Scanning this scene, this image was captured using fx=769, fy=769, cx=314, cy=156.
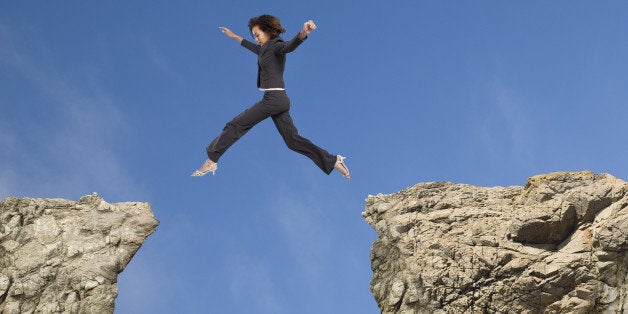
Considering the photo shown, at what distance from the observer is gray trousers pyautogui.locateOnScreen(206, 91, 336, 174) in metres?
15.8

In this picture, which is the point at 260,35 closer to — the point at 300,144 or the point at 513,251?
the point at 300,144

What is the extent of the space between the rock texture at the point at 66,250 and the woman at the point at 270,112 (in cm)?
367

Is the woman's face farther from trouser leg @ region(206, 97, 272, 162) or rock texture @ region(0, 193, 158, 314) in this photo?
rock texture @ region(0, 193, 158, 314)

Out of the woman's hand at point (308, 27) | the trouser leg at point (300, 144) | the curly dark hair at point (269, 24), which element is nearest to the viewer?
the woman's hand at point (308, 27)

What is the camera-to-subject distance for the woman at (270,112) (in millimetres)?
15781

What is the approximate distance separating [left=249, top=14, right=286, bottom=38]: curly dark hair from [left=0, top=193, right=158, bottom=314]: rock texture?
5.76m

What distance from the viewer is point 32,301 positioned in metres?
17.2

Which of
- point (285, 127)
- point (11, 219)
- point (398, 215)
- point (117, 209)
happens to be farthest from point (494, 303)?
point (11, 219)

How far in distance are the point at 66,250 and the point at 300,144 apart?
20.7 ft

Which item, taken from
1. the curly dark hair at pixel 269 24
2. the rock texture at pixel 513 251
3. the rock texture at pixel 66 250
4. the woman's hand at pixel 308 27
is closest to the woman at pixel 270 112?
the curly dark hair at pixel 269 24

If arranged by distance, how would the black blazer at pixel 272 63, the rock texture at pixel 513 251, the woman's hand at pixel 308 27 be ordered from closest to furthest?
the woman's hand at pixel 308 27 < the rock texture at pixel 513 251 < the black blazer at pixel 272 63

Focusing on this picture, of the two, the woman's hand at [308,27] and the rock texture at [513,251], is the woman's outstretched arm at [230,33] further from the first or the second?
the rock texture at [513,251]

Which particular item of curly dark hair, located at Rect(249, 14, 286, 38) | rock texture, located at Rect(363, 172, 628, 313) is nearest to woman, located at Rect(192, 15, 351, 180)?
curly dark hair, located at Rect(249, 14, 286, 38)

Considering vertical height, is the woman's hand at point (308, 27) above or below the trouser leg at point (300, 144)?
above
